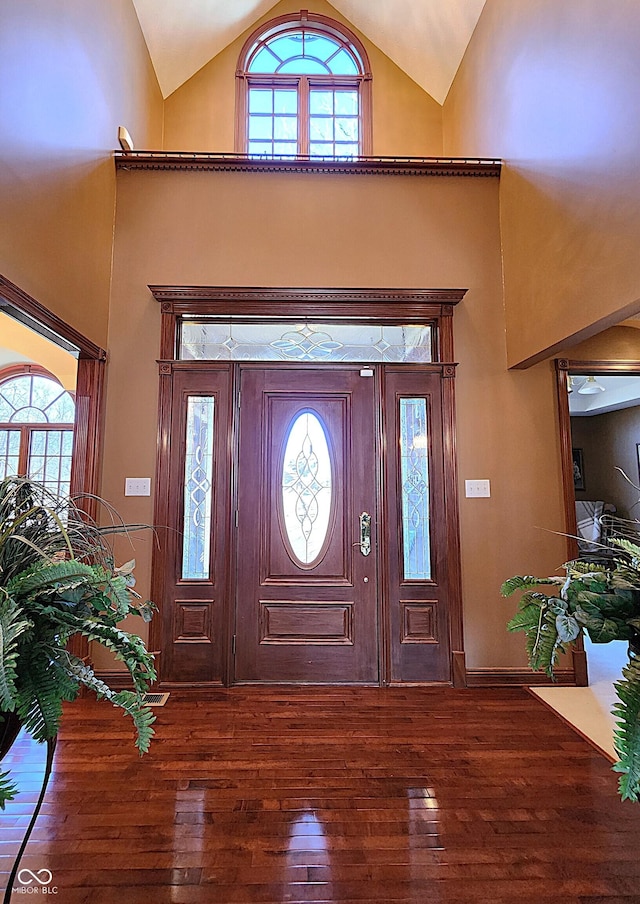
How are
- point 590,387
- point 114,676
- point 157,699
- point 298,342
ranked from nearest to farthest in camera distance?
1. point 157,699
2. point 114,676
3. point 298,342
4. point 590,387

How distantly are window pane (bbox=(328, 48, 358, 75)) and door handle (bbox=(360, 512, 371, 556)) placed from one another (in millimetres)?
4895

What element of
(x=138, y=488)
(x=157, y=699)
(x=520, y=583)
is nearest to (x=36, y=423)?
(x=138, y=488)

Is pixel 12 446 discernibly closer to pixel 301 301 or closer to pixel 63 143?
pixel 63 143

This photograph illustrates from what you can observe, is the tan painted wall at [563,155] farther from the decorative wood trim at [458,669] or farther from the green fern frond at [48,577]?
the green fern frond at [48,577]

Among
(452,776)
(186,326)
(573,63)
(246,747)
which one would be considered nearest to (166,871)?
(246,747)

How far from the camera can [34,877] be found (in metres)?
1.71

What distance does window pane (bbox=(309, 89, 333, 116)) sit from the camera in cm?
532

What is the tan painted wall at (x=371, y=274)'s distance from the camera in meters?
3.62

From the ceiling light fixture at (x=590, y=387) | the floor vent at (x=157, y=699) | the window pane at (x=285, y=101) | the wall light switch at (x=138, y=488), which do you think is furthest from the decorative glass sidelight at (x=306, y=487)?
the ceiling light fixture at (x=590, y=387)

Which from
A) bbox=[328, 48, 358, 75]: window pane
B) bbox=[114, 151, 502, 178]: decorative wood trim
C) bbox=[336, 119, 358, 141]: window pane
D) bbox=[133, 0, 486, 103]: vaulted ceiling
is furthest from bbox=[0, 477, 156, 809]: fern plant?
bbox=[328, 48, 358, 75]: window pane

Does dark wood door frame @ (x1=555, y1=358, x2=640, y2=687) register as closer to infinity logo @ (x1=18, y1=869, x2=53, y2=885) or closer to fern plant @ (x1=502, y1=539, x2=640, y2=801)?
fern plant @ (x1=502, y1=539, x2=640, y2=801)

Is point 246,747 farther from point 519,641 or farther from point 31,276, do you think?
point 31,276

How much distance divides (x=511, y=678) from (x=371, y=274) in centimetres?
308

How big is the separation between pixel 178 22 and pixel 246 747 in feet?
19.6
